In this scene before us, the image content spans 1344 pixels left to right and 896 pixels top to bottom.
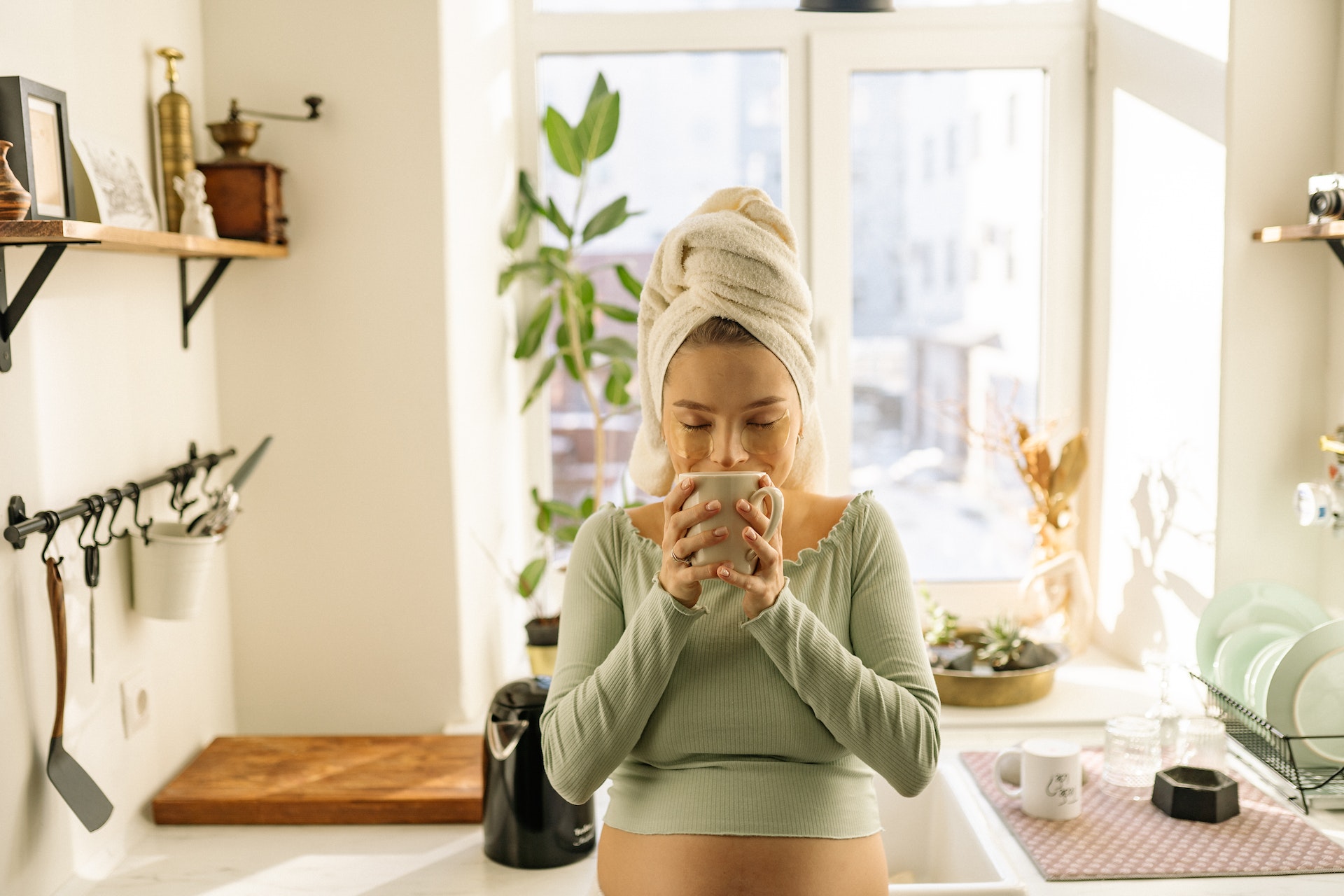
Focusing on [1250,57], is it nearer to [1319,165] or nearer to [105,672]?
[1319,165]

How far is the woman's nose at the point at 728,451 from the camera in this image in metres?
1.10

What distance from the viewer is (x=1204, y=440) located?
6.55ft

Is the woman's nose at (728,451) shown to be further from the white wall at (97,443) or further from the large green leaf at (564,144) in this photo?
the large green leaf at (564,144)

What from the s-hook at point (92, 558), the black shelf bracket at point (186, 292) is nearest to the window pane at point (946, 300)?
the black shelf bracket at point (186, 292)

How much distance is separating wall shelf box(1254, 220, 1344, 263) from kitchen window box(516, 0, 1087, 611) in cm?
59

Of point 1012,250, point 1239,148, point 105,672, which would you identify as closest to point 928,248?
point 1012,250

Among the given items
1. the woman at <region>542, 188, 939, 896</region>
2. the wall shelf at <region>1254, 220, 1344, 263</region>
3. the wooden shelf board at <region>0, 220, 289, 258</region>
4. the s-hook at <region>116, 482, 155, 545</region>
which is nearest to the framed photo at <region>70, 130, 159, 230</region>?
the wooden shelf board at <region>0, 220, 289, 258</region>

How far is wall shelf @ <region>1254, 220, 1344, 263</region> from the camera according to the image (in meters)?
1.67

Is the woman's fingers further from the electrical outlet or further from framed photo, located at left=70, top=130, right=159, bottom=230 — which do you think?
the electrical outlet

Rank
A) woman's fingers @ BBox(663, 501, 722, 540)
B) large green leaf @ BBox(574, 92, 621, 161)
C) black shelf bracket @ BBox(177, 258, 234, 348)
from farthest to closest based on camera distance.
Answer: large green leaf @ BBox(574, 92, 621, 161)
black shelf bracket @ BBox(177, 258, 234, 348)
woman's fingers @ BBox(663, 501, 722, 540)

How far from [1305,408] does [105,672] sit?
1.85 meters

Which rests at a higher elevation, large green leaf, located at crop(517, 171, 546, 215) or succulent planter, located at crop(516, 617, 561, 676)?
large green leaf, located at crop(517, 171, 546, 215)

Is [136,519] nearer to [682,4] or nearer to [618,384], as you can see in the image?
[618,384]

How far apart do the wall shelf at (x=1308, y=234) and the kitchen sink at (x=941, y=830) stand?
3.06 feet
